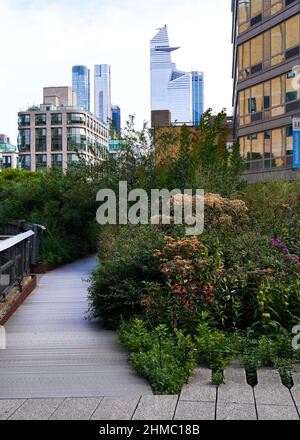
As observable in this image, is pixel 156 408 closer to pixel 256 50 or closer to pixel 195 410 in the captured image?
pixel 195 410

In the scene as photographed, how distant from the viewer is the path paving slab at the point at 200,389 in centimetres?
505

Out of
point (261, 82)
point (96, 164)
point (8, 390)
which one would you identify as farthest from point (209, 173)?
point (261, 82)

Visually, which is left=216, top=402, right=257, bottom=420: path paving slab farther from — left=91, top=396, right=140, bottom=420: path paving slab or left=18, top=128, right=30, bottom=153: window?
left=18, top=128, right=30, bottom=153: window

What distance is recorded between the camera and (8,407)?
486 centimetres

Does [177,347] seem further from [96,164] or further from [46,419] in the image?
[96,164]

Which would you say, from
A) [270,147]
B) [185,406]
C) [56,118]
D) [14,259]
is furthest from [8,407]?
[56,118]

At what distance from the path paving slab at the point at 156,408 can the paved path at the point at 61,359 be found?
251 millimetres

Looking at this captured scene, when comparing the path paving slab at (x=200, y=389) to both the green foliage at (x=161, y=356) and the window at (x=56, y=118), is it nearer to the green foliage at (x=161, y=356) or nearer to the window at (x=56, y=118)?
the green foliage at (x=161, y=356)

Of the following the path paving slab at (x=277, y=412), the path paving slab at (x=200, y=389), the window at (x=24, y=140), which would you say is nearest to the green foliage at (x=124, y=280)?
the path paving slab at (x=200, y=389)

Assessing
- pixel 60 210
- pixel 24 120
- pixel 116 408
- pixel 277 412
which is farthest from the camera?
pixel 24 120

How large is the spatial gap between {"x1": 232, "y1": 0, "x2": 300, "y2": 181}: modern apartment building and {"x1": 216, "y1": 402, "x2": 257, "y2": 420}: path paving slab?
2717cm

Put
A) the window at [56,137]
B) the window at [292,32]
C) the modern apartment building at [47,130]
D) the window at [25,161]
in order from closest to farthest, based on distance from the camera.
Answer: the window at [292,32] < the modern apartment building at [47,130] < the window at [56,137] < the window at [25,161]

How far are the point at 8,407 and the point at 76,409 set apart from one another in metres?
0.55

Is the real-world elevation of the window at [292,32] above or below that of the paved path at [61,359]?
above
